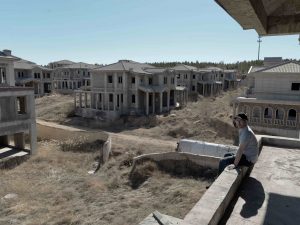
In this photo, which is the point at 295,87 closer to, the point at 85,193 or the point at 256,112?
the point at 256,112

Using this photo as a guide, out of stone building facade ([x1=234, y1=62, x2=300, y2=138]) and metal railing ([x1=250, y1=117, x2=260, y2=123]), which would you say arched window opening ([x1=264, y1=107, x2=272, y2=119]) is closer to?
stone building facade ([x1=234, y1=62, x2=300, y2=138])

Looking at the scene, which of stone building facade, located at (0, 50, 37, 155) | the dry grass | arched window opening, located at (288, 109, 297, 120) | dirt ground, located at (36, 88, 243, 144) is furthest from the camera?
dirt ground, located at (36, 88, 243, 144)

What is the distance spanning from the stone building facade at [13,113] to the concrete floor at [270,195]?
769 inches

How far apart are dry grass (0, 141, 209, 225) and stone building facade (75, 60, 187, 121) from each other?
1493 cm

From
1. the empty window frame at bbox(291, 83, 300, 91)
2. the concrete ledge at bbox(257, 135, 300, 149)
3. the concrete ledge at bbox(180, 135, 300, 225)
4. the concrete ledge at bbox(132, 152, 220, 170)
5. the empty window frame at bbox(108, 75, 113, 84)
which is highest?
the empty window frame at bbox(108, 75, 113, 84)

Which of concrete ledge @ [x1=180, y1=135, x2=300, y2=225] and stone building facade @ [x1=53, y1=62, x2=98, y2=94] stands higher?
stone building facade @ [x1=53, y1=62, x2=98, y2=94]

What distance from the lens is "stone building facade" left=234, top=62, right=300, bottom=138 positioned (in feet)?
80.9

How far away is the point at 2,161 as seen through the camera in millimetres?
20766

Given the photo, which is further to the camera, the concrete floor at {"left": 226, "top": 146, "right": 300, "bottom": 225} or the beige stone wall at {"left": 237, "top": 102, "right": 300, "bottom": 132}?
the beige stone wall at {"left": 237, "top": 102, "right": 300, "bottom": 132}

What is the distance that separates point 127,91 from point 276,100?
1939 centimetres

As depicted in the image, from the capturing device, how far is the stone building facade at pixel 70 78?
58.9 metres

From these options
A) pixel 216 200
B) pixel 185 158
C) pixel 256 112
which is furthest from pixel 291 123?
pixel 216 200

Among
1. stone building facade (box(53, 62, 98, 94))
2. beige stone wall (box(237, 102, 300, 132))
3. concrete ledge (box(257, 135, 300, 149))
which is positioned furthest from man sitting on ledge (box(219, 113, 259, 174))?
stone building facade (box(53, 62, 98, 94))

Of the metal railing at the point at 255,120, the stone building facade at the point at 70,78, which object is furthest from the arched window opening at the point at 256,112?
the stone building facade at the point at 70,78
